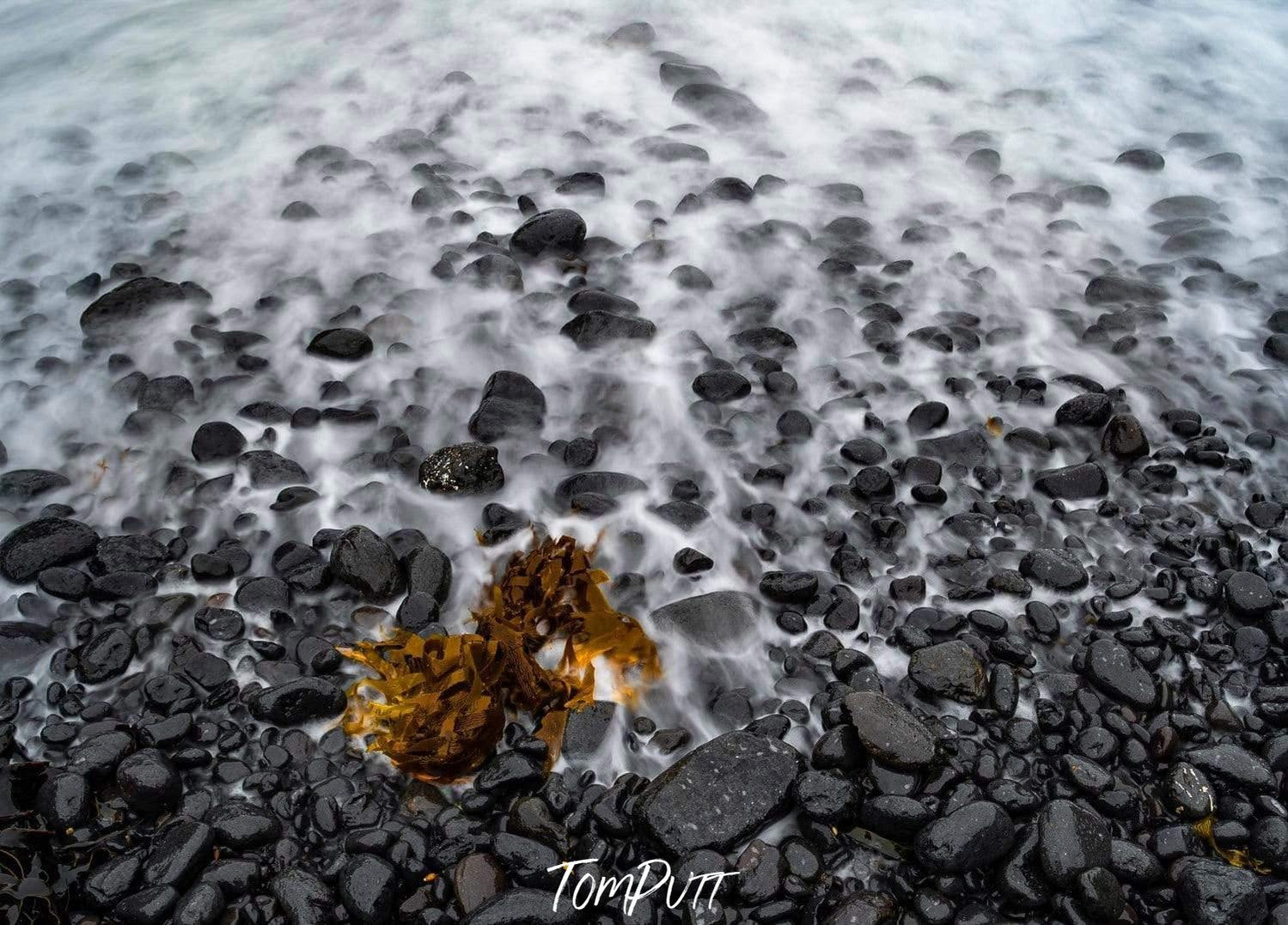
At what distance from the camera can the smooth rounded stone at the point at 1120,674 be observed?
2.84 meters

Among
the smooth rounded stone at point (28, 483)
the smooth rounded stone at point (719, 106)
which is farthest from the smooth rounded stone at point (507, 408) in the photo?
the smooth rounded stone at point (719, 106)

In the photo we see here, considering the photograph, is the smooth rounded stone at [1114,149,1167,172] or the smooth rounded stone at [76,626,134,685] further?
the smooth rounded stone at [1114,149,1167,172]

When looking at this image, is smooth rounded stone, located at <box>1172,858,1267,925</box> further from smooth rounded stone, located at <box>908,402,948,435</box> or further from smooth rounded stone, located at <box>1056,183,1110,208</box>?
smooth rounded stone, located at <box>1056,183,1110,208</box>

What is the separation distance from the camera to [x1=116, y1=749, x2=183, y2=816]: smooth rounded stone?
8.50 ft

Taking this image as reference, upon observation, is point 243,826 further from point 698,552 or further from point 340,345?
point 340,345

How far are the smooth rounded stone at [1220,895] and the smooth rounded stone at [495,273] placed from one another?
123 inches

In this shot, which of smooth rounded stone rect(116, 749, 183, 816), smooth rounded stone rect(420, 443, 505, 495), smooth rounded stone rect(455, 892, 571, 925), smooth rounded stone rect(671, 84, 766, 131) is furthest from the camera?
smooth rounded stone rect(671, 84, 766, 131)

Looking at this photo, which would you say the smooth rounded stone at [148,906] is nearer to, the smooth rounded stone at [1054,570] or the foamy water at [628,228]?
the foamy water at [628,228]

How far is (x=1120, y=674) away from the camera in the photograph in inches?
113

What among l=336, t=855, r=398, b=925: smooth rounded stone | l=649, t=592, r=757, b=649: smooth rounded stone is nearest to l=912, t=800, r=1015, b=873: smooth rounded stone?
l=649, t=592, r=757, b=649: smooth rounded stone

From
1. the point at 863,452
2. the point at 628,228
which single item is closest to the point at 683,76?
the point at 628,228

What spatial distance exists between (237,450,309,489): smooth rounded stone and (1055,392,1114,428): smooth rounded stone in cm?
275

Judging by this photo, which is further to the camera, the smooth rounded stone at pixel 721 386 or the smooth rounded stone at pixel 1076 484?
the smooth rounded stone at pixel 721 386

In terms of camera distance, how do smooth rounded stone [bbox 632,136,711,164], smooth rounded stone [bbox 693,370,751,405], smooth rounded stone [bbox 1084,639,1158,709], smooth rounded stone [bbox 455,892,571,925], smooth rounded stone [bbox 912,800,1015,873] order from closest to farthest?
smooth rounded stone [bbox 455,892,571,925]
smooth rounded stone [bbox 912,800,1015,873]
smooth rounded stone [bbox 1084,639,1158,709]
smooth rounded stone [bbox 693,370,751,405]
smooth rounded stone [bbox 632,136,711,164]
